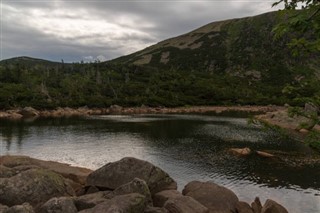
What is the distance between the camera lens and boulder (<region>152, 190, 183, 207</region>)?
2411 cm

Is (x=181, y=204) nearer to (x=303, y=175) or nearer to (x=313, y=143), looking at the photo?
(x=313, y=143)

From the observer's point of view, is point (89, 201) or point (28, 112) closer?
point (89, 201)

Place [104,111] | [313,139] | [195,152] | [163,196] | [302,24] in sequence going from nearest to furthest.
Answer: [302,24] → [313,139] → [163,196] → [195,152] → [104,111]

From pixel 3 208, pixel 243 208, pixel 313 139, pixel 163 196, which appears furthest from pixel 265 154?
pixel 313 139

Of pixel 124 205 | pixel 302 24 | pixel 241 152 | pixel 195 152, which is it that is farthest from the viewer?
pixel 195 152

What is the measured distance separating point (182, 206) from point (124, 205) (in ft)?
14.0

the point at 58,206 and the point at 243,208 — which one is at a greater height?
the point at 58,206

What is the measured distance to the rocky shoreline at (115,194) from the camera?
67.2ft

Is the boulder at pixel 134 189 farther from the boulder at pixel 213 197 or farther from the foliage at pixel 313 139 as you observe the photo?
the foliage at pixel 313 139

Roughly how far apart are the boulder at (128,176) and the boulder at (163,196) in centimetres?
113

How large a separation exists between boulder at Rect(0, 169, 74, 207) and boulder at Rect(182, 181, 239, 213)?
9.70 m

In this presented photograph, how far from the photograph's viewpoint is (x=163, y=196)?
2442cm

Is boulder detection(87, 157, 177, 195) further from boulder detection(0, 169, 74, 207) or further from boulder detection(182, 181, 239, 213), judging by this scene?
boulder detection(0, 169, 74, 207)

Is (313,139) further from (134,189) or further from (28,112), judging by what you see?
(28,112)
